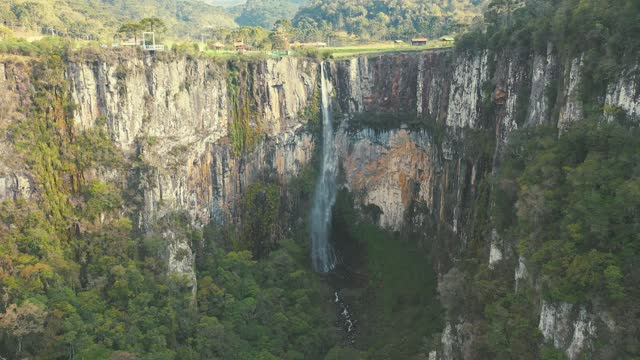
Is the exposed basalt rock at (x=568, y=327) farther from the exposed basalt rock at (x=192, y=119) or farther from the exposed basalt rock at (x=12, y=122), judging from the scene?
the exposed basalt rock at (x=12, y=122)

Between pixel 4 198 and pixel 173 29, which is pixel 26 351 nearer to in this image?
pixel 4 198

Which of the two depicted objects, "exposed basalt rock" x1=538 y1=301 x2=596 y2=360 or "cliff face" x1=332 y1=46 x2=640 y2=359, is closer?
"exposed basalt rock" x1=538 y1=301 x2=596 y2=360

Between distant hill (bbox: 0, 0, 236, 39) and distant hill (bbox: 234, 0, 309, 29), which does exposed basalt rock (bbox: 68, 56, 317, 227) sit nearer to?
distant hill (bbox: 0, 0, 236, 39)

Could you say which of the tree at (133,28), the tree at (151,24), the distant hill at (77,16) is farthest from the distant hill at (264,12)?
the tree at (133,28)

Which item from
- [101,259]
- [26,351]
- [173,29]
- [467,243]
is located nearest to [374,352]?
[467,243]

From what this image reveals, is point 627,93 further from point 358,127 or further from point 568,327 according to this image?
point 358,127

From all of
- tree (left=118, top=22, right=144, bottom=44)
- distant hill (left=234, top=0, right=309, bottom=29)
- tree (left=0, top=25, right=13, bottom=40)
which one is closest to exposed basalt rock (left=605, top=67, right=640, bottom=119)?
tree (left=118, top=22, right=144, bottom=44)
